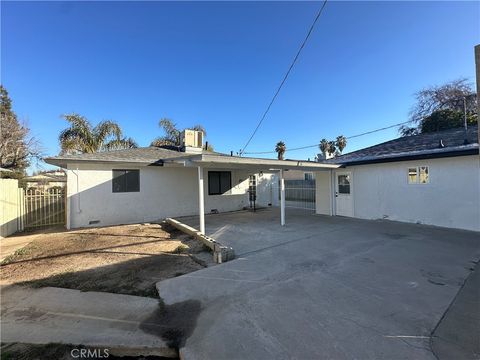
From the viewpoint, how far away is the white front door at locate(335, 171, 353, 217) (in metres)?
11.3

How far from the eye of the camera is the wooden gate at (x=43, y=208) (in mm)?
9875

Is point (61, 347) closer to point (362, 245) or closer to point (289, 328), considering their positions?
A: point (289, 328)

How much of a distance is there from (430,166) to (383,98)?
5617mm

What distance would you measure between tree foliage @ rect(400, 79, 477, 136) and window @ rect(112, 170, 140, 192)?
22.8 meters

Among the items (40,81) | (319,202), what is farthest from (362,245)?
(40,81)

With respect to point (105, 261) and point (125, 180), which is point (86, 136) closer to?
point (125, 180)

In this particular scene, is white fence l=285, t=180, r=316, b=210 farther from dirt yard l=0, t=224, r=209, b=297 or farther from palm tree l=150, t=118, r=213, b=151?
palm tree l=150, t=118, r=213, b=151

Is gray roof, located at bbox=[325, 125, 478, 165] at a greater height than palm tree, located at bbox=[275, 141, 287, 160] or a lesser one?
lesser

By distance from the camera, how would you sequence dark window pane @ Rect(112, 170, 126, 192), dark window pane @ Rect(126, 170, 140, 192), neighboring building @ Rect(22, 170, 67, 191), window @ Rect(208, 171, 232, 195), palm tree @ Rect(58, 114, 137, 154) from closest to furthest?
1. dark window pane @ Rect(112, 170, 126, 192)
2. dark window pane @ Rect(126, 170, 140, 192)
3. window @ Rect(208, 171, 232, 195)
4. neighboring building @ Rect(22, 170, 67, 191)
5. palm tree @ Rect(58, 114, 137, 154)

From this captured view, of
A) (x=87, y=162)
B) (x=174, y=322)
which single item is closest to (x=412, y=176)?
(x=174, y=322)

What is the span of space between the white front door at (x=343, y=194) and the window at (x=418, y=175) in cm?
243

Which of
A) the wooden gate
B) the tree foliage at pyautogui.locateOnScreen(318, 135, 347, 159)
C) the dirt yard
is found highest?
the tree foliage at pyautogui.locateOnScreen(318, 135, 347, 159)

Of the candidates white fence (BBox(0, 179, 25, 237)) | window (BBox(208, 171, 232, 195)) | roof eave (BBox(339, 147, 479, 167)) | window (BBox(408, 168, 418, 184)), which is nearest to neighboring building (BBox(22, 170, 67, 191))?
white fence (BBox(0, 179, 25, 237))

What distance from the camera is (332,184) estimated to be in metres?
12.1
